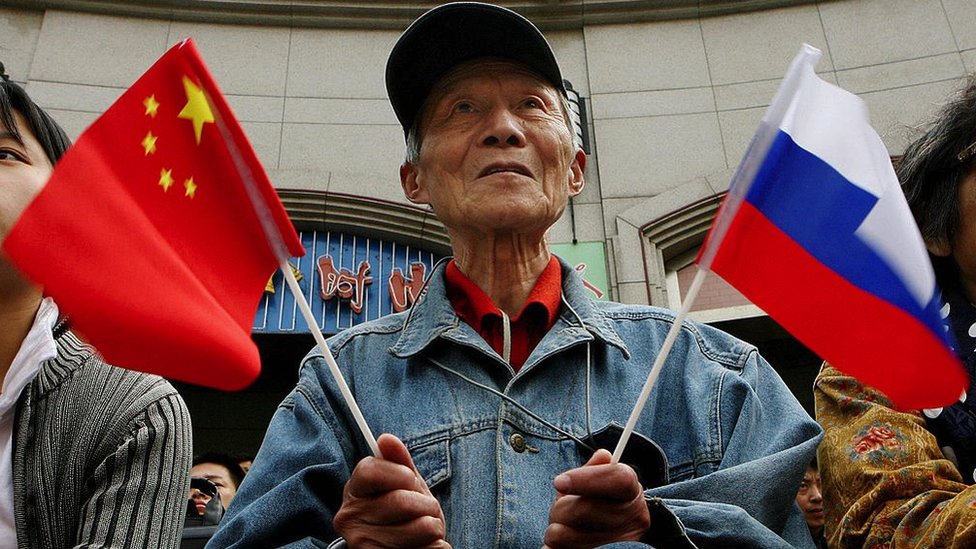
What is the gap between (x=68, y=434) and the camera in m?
1.85

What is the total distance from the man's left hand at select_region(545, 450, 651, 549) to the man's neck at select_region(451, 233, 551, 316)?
0.71 metres

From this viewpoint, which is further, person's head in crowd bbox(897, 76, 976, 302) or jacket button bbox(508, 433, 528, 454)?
person's head in crowd bbox(897, 76, 976, 302)

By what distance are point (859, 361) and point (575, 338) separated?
557 mm

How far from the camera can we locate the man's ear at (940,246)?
2.11 meters

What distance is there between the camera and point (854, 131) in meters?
1.62

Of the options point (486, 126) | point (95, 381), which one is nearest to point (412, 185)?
point (486, 126)

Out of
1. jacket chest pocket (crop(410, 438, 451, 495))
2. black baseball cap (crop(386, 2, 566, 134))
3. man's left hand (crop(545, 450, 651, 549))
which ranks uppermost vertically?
black baseball cap (crop(386, 2, 566, 134))

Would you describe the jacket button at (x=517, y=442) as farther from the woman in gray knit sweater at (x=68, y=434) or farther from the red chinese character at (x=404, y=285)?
the red chinese character at (x=404, y=285)

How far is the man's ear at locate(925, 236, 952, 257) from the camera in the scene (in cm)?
211

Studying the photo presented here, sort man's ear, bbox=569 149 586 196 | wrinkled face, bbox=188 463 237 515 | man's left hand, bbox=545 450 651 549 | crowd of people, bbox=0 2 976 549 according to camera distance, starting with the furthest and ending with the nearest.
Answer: wrinkled face, bbox=188 463 237 515 < man's ear, bbox=569 149 586 196 < crowd of people, bbox=0 2 976 549 < man's left hand, bbox=545 450 651 549

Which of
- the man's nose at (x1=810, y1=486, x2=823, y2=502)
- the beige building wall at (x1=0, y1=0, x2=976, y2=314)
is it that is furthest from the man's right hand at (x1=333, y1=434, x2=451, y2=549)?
the beige building wall at (x1=0, y1=0, x2=976, y2=314)

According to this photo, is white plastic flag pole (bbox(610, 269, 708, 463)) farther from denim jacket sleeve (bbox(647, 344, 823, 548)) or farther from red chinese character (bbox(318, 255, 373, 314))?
red chinese character (bbox(318, 255, 373, 314))

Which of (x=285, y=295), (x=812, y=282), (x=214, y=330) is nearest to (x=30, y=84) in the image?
(x=285, y=295)

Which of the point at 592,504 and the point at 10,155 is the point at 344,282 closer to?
the point at 10,155
